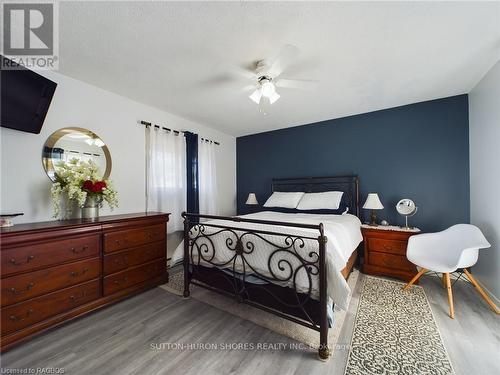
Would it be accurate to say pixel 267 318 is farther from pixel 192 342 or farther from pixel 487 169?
pixel 487 169

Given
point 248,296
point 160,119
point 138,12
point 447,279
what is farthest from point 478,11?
point 160,119

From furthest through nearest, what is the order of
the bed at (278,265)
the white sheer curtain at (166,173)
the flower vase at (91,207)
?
the white sheer curtain at (166,173), the flower vase at (91,207), the bed at (278,265)

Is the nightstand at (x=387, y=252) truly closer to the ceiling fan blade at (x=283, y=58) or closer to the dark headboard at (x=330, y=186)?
the dark headboard at (x=330, y=186)

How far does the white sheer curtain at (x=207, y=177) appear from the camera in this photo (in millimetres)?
3881

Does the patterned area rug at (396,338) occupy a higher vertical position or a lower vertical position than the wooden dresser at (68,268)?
lower

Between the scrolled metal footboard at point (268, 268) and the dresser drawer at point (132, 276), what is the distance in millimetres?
537

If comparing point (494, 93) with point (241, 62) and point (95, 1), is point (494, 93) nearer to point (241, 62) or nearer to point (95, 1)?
point (241, 62)

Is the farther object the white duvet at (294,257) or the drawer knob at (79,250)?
the drawer knob at (79,250)

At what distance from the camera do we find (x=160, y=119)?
128 inches

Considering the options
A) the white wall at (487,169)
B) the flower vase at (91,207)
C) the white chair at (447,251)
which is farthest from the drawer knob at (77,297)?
the white wall at (487,169)

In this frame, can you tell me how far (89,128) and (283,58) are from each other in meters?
2.44

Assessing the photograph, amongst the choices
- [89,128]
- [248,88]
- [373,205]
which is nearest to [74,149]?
[89,128]

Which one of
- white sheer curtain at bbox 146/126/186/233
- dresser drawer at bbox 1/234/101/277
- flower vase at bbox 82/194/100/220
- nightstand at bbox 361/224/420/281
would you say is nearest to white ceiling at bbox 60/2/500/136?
white sheer curtain at bbox 146/126/186/233

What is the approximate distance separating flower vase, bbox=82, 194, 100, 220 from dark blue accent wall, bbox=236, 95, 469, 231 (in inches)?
128
